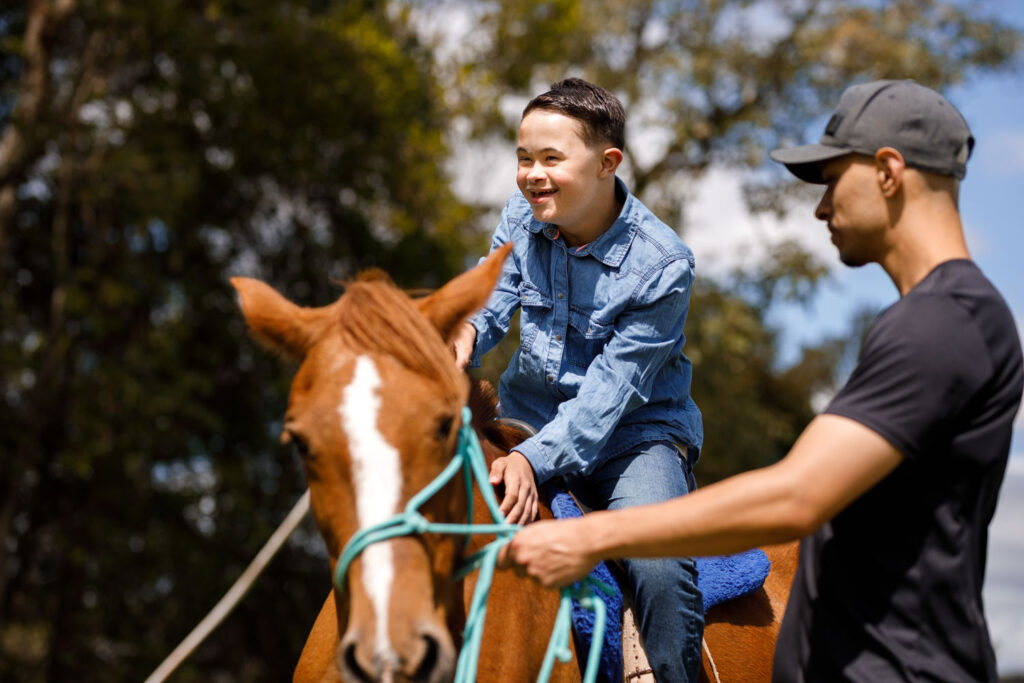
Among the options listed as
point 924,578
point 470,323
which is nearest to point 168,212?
point 470,323

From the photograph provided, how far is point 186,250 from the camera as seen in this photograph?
13.5 m

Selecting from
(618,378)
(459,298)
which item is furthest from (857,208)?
(618,378)

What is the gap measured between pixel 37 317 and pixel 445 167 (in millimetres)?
6305

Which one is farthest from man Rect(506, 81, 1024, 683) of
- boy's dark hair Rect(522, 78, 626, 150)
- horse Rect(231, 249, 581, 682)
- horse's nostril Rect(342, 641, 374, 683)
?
boy's dark hair Rect(522, 78, 626, 150)

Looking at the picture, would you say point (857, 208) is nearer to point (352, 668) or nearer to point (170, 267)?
point (352, 668)

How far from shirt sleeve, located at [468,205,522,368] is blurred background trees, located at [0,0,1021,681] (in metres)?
8.73

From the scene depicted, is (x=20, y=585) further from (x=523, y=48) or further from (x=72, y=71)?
(x=523, y=48)

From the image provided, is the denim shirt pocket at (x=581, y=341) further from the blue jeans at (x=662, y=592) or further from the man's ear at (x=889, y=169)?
the man's ear at (x=889, y=169)

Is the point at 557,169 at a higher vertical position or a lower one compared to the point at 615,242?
higher

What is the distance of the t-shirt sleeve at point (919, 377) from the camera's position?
2.03 metres

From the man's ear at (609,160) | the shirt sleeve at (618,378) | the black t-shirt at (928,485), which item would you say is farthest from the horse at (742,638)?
the man's ear at (609,160)

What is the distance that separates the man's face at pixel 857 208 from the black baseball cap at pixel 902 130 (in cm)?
4

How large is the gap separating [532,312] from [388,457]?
144cm

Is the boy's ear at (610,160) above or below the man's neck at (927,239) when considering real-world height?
above
